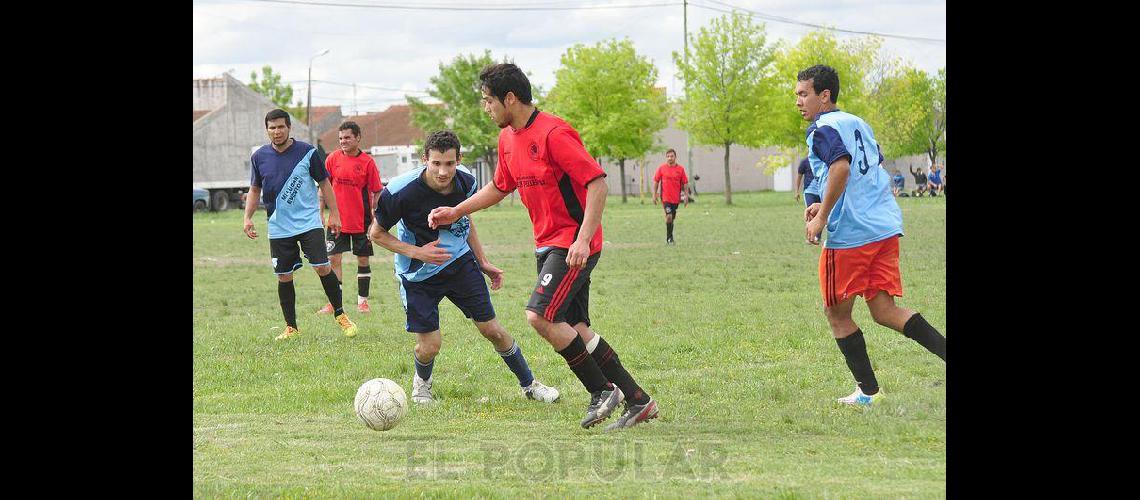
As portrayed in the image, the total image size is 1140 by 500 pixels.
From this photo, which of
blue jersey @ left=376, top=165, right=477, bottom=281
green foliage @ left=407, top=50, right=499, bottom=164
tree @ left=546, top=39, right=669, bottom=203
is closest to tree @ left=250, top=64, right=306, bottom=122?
green foliage @ left=407, top=50, right=499, bottom=164

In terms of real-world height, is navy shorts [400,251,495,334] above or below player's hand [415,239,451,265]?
below

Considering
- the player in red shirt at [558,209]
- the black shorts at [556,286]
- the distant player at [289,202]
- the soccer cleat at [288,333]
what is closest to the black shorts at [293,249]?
the distant player at [289,202]

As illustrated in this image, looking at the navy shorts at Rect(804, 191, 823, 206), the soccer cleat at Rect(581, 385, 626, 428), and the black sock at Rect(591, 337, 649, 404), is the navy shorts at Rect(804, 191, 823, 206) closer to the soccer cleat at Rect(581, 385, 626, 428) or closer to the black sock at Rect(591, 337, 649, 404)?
the black sock at Rect(591, 337, 649, 404)

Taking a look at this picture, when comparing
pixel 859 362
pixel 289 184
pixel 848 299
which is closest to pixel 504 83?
pixel 848 299

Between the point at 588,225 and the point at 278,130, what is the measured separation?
504cm

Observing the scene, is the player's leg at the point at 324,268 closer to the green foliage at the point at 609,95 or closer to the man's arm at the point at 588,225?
the man's arm at the point at 588,225

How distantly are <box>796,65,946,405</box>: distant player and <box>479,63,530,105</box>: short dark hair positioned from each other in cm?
171

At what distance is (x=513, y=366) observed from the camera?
24.8 ft

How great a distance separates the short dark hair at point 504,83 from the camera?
632 centimetres

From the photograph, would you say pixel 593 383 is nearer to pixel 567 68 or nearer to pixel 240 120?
pixel 567 68

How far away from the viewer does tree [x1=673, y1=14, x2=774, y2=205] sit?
50375 millimetres
